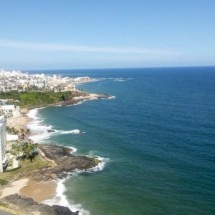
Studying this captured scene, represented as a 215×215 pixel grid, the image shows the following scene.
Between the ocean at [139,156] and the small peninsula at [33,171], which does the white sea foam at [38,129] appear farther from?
the small peninsula at [33,171]

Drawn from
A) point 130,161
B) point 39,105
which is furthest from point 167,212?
point 39,105

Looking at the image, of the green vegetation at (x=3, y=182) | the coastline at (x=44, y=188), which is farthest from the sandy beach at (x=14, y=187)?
the green vegetation at (x=3, y=182)

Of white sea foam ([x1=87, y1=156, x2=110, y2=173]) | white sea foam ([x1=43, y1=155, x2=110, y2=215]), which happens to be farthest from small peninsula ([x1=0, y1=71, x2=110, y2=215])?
white sea foam ([x1=43, y1=155, x2=110, y2=215])

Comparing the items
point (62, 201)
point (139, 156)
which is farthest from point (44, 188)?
point (139, 156)

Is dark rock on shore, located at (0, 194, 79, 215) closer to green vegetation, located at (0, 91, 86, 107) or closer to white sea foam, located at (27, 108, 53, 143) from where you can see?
white sea foam, located at (27, 108, 53, 143)

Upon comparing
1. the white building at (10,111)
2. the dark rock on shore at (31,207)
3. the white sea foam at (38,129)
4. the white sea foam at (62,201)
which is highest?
the white building at (10,111)

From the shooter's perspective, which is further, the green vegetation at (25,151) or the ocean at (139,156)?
the green vegetation at (25,151)

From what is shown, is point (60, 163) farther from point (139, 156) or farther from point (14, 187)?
point (139, 156)
